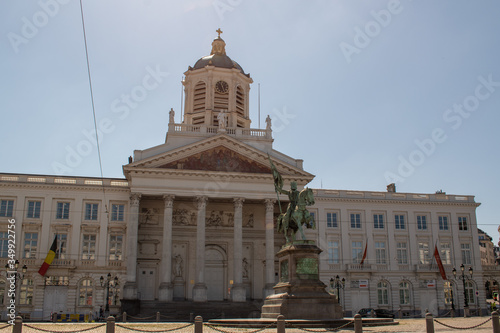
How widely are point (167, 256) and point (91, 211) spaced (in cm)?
922

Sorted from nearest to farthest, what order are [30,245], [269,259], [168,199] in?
[168,199] < [269,259] < [30,245]

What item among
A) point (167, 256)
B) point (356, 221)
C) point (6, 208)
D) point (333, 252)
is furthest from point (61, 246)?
point (356, 221)

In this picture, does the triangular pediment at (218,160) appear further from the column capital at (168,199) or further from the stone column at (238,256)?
the stone column at (238,256)

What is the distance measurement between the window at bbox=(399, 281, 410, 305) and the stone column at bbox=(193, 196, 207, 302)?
2108cm

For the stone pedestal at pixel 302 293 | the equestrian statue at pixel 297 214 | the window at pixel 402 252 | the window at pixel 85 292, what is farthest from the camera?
the window at pixel 402 252

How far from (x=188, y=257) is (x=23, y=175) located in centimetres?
1718

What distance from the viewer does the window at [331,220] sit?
5738 centimetres

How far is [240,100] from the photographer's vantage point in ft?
206

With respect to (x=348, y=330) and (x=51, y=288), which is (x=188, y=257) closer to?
(x=51, y=288)

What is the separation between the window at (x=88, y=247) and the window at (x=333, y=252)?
23.0 meters

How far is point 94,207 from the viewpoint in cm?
5209

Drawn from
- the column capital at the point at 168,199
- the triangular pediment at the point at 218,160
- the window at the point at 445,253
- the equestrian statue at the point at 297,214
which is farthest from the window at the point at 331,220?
the equestrian statue at the point at 297,214

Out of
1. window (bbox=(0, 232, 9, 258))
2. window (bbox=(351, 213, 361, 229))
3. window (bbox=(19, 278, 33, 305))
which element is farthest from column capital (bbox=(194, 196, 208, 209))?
window (bbox=(0, 232, 9, 258))

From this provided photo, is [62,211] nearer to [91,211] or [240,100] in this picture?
[91,211]
